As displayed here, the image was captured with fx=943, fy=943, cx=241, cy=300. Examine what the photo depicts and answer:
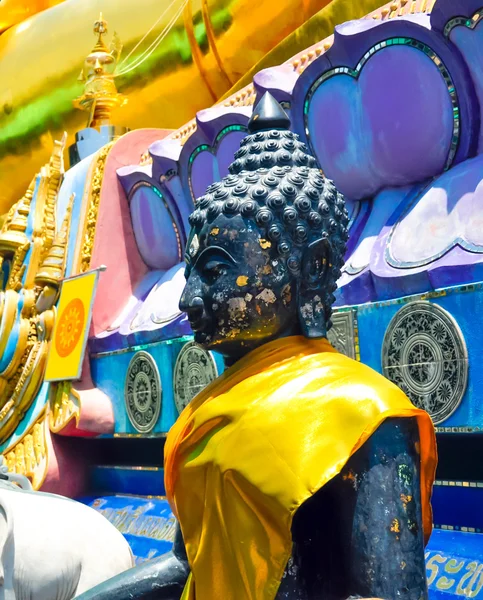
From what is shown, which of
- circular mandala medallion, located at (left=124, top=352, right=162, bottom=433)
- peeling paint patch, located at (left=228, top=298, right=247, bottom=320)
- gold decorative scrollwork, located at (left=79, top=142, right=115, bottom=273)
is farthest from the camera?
gold decorative scrollwork, located at (left=79, top=142, right=115, bottom=273)

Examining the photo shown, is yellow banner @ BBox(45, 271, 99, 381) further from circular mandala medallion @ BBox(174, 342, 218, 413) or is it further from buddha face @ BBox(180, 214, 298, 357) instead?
buddha face @ BBox(180, 214, 298, 357)

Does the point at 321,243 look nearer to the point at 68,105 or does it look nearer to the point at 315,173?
the point at 315,173

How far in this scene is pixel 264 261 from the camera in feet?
5.45

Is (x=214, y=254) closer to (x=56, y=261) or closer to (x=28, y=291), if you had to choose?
(x=56, y=261)

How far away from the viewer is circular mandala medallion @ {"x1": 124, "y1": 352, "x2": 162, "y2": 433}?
15.1ft

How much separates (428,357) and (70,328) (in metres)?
2.74

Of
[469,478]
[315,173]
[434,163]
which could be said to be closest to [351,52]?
[434,163]

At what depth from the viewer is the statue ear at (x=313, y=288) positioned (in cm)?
167

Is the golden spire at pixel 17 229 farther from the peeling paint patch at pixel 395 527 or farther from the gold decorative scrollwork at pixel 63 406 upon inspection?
the peeling paint patch at pixel 395 527

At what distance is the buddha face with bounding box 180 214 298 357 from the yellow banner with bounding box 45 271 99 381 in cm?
344

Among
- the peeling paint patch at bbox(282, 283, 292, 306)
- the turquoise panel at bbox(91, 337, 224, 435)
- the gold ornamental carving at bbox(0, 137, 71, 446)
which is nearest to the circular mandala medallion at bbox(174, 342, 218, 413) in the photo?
the turquoise panel at bbox(91, 337, 224, 435)

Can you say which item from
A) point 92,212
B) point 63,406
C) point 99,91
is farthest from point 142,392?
point 99,91

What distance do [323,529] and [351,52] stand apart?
2495 mm

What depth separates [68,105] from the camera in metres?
8.51
